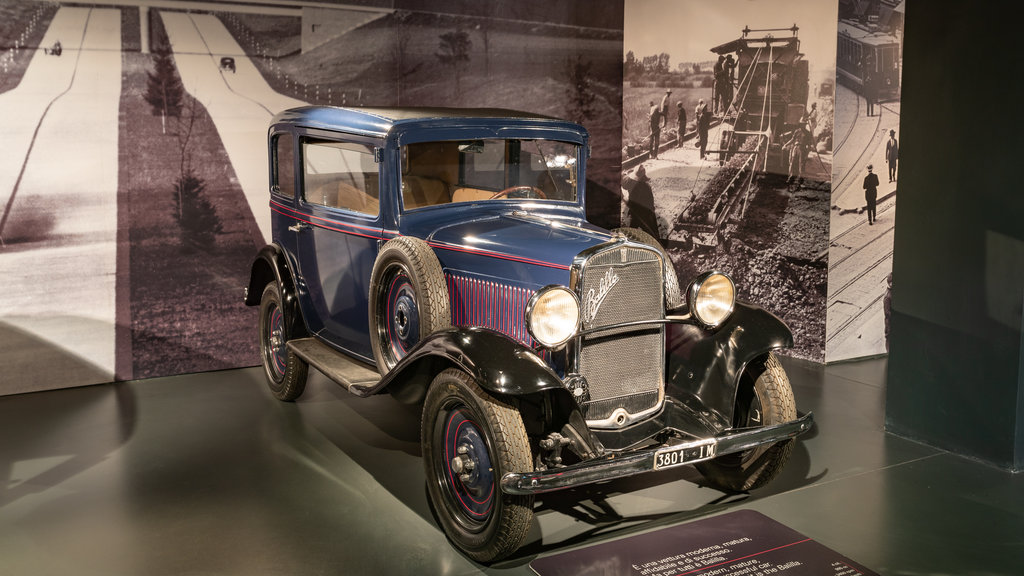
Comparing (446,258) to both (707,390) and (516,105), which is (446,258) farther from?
(516,105)

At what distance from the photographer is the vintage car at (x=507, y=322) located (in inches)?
140

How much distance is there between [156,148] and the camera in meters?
6.22

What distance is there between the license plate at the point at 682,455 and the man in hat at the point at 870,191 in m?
3.66

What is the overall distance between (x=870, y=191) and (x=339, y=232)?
12.5 ft

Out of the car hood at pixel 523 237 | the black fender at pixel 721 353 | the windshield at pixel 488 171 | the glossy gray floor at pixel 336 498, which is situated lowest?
the glossy gray floor at pixel 336 498

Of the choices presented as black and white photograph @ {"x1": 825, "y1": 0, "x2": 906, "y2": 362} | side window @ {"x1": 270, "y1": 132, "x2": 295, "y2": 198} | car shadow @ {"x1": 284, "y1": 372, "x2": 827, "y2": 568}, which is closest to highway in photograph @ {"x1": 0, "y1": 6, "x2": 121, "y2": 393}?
side window @ {"x1": 270, "y1": 132, "x2": 295, "y2": 198}

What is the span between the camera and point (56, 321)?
238 inches

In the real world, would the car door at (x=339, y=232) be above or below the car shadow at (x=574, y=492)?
Answer: above

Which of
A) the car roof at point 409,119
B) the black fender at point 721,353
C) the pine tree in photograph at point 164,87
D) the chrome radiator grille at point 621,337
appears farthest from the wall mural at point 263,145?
the chrome radiator grille at point 621,337

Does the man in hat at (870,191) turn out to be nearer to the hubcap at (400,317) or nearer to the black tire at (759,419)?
the black tire at (759,419)

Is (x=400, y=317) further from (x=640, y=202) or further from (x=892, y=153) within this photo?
(x=892, y=153)

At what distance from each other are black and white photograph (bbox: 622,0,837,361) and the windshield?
2210 millimetres

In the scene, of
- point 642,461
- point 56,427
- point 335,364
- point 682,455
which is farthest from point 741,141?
point 56,427

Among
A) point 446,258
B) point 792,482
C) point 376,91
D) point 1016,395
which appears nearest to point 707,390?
point 792,482
